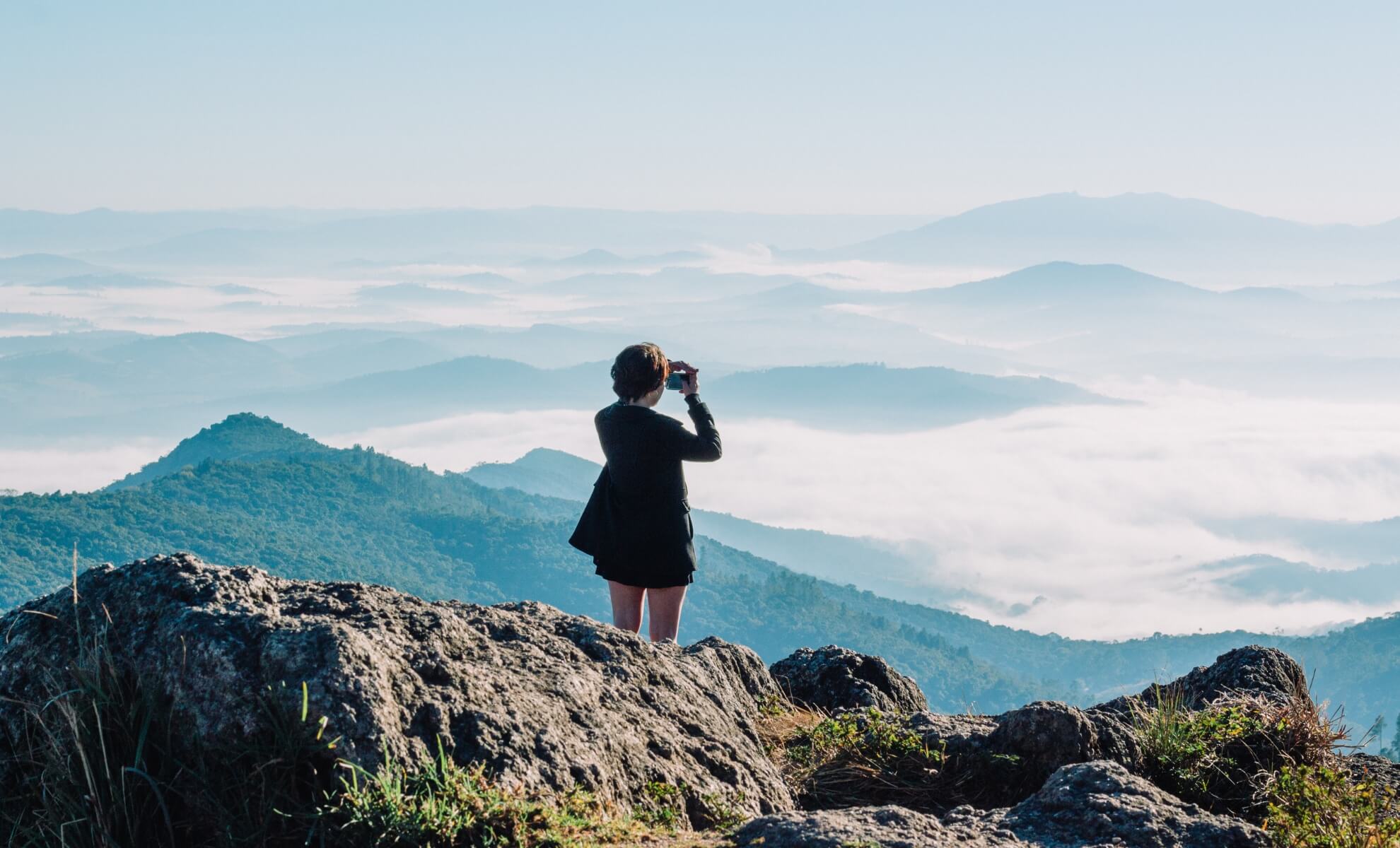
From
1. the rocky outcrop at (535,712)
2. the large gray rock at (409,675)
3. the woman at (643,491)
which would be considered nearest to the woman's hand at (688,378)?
the woman at (643,491)

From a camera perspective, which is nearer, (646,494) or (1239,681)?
(646,494)

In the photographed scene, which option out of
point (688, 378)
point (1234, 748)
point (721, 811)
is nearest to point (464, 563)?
point (688, 378)

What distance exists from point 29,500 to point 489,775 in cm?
14124

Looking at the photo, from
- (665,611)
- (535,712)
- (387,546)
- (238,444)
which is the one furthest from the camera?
(238,444)

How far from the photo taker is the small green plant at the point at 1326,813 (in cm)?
469

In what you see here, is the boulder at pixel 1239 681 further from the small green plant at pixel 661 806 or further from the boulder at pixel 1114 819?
the small green plant at pixel 661 806

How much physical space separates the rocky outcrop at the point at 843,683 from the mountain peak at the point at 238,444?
554 feet

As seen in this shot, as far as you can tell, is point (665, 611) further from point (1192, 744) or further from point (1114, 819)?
point (1114, 819)

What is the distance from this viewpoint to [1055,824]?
15.3ft

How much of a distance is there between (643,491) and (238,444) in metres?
177

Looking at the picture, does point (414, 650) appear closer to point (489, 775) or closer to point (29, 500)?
point (489, 775)

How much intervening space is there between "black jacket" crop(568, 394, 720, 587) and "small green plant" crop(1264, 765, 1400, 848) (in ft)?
11.5

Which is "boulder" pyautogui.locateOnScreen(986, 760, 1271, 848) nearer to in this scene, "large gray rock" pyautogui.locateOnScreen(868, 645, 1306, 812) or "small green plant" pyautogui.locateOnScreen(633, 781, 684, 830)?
"large gray rock" pyautogui.locateOnScreen(868, 645, 1306, 812)

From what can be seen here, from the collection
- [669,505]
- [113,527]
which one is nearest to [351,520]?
[113,527]
